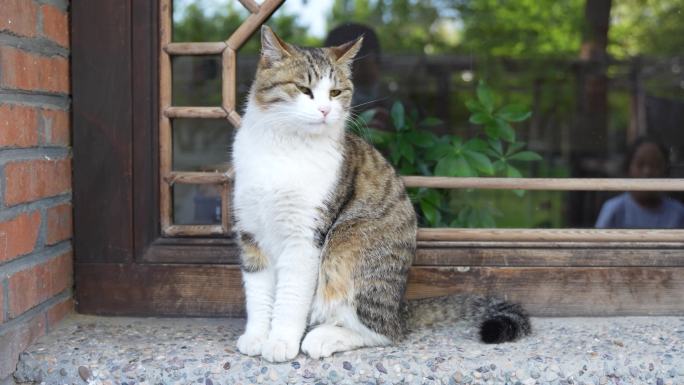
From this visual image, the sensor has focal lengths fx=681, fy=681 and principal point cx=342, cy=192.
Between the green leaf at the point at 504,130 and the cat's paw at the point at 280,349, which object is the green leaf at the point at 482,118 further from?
the cat's paw at the point at 280,349

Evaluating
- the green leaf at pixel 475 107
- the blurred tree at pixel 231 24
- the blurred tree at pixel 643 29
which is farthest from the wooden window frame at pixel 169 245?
the blurred tree at pixel 643 29

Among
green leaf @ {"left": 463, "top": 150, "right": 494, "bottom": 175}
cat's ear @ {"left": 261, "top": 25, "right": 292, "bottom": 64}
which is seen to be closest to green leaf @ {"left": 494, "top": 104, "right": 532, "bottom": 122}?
green leaf @ {"left": 463, "top": 150, "right": 494, "bottom": 175}

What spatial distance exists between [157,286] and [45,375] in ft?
1.57

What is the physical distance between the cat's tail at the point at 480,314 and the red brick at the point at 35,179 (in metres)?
1.17

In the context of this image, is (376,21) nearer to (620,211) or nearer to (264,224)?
(620,211)

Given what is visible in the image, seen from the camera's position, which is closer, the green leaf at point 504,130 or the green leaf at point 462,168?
the green leaf at point 462,168

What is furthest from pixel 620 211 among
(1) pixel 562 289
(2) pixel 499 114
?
(1) pixel 562 289

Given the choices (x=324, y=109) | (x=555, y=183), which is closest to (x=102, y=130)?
(x=324, y=109)

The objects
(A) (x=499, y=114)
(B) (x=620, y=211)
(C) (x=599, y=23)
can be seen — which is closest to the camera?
(A) (x=499, y=114)

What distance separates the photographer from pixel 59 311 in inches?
85.5

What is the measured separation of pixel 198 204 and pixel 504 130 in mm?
1309

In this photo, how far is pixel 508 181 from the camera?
2309 mm

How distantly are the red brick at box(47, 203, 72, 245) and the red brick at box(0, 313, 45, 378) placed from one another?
238 millimetres

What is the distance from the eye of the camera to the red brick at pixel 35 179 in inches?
72.4
